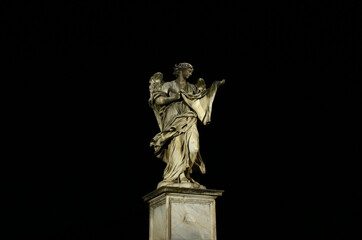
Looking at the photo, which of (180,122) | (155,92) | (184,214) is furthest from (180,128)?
(184,214)

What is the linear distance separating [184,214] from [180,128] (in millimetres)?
1169

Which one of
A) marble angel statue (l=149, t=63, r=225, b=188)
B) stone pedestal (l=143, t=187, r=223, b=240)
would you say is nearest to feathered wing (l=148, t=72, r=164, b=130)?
marble angel statue (l=149, t=63, r=225, b=188)

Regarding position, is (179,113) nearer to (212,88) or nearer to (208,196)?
(212,88)

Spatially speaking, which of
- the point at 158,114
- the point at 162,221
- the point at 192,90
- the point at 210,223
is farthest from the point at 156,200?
the point at 192,90

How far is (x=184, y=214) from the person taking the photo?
19.4 feet

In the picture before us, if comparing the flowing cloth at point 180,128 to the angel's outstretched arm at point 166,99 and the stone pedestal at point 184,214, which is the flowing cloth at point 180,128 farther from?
the stone pedestal at point 184,214

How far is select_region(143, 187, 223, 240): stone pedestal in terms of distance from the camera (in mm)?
5816

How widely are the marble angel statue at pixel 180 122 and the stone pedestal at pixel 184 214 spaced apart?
15 centimetres

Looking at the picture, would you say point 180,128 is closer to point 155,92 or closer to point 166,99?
point 166,99

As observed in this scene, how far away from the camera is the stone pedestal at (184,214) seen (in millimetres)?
5816

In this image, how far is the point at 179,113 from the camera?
255 inches

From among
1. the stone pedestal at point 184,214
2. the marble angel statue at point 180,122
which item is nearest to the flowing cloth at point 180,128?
the marble angel statue at point 180,122

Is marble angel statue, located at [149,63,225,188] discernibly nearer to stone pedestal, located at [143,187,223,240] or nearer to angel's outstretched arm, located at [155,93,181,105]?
angel's outstretched arm, located at [155,93,181,105]

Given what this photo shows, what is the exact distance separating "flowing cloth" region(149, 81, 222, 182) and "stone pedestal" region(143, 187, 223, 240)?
0.29 m
